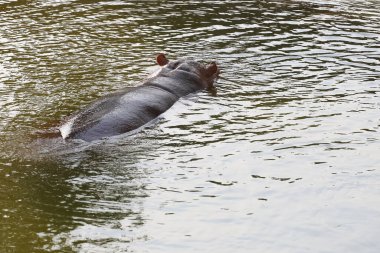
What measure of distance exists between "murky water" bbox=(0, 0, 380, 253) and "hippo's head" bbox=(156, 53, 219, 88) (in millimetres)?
226

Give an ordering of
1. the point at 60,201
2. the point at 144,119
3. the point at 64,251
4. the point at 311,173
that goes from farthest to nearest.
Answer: the point at 144,119 → the point at 311,173 → the point at 60,201 → the point at 64,251

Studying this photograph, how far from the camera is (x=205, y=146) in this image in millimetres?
8375

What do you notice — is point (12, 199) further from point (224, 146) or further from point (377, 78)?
point (377, 78)

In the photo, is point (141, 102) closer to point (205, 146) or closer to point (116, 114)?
point (116, 114)

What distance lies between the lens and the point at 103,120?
8.52 meters

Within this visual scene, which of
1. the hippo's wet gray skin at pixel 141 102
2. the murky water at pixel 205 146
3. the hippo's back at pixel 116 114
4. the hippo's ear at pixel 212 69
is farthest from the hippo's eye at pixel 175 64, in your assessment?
the hippo's back at pixel 116 114

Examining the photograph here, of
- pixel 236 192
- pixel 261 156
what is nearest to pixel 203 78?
pixel 261 156

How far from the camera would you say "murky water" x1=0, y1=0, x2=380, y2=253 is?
645 cm

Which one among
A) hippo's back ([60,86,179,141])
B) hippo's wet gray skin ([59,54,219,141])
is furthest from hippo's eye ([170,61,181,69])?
hippo's back ([60,86,179,141])

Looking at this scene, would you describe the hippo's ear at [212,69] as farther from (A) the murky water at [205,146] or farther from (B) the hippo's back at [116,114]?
(B) the hippo's back at [116,114]

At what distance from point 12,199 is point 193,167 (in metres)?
1.80

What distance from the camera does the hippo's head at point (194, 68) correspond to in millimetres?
11172

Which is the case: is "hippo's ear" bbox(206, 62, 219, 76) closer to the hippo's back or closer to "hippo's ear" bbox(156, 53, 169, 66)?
"hippo's ear" bbox(156, 53, 169, 66)

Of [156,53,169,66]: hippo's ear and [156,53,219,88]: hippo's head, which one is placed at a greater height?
[156,53,169,66]: hippo's ear
